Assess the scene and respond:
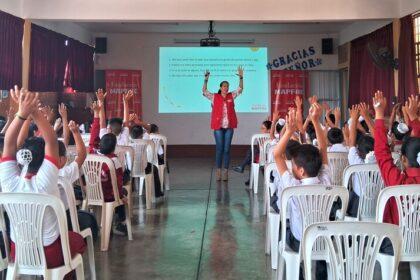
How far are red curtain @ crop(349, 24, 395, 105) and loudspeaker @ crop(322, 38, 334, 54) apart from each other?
0.90 m

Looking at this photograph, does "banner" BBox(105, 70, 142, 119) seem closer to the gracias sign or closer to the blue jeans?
the gracias sign

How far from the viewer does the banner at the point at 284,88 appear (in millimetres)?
10211

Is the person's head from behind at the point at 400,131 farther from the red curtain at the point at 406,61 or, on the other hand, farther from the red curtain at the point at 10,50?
the red curtain at the point at 10,50

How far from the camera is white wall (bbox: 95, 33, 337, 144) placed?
10281 mm

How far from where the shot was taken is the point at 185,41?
33.3 ft

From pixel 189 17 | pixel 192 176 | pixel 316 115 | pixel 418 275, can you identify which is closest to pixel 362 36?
pixel 189 17

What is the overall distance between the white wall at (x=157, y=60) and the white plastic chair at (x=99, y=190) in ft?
21.9

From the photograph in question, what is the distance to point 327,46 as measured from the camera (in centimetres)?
1024

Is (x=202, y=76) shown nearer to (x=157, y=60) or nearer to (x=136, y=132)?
(x=157, y=60)

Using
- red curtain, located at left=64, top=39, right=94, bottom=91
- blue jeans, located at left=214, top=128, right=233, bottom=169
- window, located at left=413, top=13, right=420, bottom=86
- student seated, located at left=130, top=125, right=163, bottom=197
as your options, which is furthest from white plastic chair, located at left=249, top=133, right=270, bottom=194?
red curtain, located at left=64, top=39, right=94, bottom=91

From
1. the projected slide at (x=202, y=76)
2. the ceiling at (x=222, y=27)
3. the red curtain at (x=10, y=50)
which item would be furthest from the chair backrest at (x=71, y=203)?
the projected slide at (x=202, y=76)

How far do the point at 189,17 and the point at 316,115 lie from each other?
182 inches

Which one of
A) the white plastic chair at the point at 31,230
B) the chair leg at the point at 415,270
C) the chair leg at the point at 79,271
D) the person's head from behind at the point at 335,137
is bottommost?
the chair leg at the point at 415,270

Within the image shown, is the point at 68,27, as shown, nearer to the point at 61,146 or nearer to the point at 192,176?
the point at 192,176
